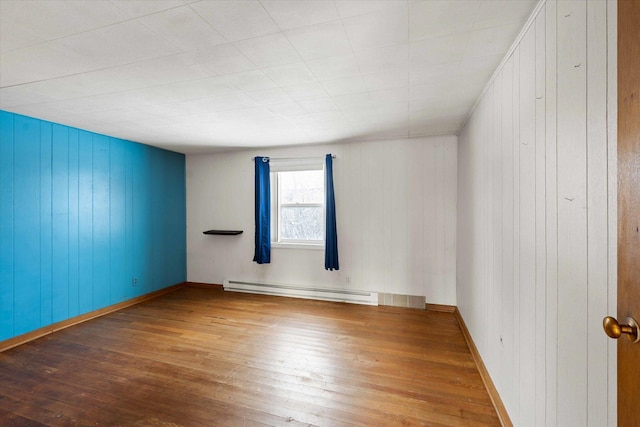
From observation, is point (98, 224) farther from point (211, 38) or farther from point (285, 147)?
point (211, 38)

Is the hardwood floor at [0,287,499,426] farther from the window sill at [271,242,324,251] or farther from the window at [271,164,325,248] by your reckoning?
the window at [271,164,325,248]

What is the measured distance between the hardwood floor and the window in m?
1.27

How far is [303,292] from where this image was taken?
13.9 ft

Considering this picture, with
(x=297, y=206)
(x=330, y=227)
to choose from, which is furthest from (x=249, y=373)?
(x=297, y=206)

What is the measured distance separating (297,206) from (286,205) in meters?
0.19

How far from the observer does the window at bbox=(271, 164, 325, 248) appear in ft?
14.3

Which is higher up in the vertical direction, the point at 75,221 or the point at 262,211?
the point at 262,211

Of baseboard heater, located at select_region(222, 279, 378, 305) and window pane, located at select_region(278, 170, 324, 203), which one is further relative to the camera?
window pane, located at select_region(278, 170, 324, 203)

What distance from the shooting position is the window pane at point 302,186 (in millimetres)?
4359

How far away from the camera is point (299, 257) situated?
432cm

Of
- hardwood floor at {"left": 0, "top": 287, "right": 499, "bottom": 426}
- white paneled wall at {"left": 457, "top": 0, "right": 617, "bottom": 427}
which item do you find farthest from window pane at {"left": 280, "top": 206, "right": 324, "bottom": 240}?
white paneled wall at {"left": 457, "top": 0, "right": 617, "bottom": 427}

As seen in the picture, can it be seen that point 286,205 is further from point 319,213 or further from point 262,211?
point 319,213

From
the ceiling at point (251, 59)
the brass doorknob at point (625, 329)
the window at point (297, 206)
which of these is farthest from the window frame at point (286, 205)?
the brass doorknob at point (625, 329)

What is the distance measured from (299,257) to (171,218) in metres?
2.28
